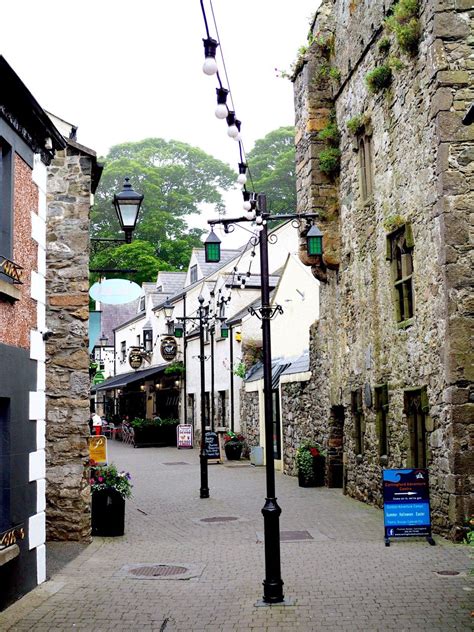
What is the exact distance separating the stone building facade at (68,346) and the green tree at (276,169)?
122 ft

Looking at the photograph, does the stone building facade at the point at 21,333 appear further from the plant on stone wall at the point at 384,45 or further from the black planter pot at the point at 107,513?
the plant on stone wall at the point at 384,45

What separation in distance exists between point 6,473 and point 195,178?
171 feet

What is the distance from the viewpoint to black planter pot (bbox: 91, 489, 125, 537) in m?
12.6

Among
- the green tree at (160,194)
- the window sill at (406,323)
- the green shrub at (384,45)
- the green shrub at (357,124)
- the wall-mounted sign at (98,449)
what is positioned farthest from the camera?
the green tree at (160,194)

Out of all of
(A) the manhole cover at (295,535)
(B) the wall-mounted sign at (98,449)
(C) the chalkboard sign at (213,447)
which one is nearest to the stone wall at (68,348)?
(A) the manhole cover at (295,535)

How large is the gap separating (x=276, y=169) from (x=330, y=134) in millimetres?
34625

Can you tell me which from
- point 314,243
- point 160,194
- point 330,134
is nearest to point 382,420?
point 314,243

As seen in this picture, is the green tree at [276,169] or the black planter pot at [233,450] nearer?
the black planter pot at [233,450]

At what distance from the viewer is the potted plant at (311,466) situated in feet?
63.6

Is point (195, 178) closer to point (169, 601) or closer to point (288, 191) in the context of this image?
point (288, 191)

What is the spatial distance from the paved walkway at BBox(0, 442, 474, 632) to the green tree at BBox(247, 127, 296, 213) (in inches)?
1458

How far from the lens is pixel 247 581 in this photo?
950 centimetres

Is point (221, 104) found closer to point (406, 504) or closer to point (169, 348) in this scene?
point (406, 504)

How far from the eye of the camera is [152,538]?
1280 cm
